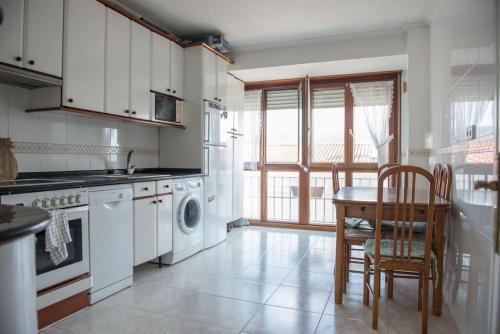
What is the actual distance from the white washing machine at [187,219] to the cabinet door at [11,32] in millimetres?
1567

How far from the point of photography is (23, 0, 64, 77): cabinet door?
7.00ft

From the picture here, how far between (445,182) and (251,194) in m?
3.19

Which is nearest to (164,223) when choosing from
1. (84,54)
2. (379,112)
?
(84,54)

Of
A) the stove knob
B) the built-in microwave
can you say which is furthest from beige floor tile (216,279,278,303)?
the built-in microwave

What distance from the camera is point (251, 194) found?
5.21 m

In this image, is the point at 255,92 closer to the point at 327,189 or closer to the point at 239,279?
the point at 327,189

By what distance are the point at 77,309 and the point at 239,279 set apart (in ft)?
3.97

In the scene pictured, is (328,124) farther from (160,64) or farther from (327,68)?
(160,64)

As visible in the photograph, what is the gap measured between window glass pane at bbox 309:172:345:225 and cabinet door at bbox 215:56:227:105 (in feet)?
5.74

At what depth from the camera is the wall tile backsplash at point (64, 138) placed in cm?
239

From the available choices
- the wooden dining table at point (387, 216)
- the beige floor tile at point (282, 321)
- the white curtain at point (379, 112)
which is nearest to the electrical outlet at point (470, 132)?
the wooden dining table at point (387, 216)

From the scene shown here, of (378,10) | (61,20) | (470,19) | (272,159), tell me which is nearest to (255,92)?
(272,159)

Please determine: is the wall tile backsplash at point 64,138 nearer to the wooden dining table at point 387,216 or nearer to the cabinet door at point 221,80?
the cabinet door at point 221,80

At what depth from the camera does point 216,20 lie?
3.51 meters
